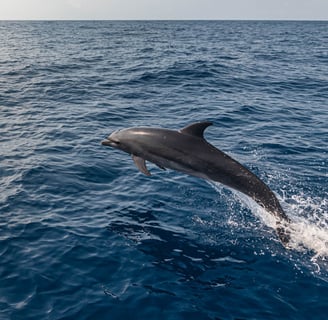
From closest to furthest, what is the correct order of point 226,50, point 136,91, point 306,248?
point 306,248
point 136,91
point 226,50

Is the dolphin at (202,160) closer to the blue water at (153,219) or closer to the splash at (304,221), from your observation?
the splash at (304,221)

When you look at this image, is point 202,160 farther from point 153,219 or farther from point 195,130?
point 153,219

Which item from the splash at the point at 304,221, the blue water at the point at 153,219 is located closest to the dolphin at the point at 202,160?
the splash at the point at 304,221

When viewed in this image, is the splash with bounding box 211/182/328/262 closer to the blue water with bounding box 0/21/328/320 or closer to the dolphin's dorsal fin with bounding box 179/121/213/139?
the blue water with bounding box 0/21/328/320

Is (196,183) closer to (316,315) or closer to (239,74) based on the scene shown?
(316,315)

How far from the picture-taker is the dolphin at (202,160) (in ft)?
32.4

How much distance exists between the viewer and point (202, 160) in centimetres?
1014

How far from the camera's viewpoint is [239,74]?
34.8 meters

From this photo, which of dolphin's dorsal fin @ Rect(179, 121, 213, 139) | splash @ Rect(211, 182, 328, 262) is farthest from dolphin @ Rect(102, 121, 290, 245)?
splash @ Rect(211, 182, 328, 262)

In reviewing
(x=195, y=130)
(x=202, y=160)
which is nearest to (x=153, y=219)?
(x=202, y=160)

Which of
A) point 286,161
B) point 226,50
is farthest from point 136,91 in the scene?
point 226,50

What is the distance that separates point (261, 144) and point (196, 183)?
5012mm

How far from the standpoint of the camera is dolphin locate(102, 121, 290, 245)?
9.88 metres

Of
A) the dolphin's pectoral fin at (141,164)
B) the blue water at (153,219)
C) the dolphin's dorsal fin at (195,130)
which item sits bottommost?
the blue water at (153,219)
